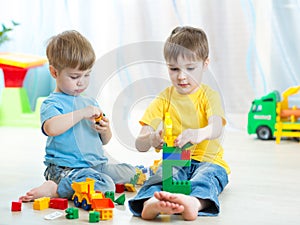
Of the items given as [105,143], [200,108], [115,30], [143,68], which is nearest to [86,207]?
[105,143]

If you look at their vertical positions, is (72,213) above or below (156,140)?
below

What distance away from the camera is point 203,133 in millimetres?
1209

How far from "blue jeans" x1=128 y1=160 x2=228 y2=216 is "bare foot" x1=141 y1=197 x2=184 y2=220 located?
0.04 meters

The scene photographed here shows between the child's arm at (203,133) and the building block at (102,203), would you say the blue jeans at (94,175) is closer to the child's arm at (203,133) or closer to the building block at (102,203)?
the building block at (102,203)

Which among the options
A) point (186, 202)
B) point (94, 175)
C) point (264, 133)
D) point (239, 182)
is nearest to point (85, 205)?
point (94, 175)

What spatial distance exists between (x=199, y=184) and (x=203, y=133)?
0.13 m

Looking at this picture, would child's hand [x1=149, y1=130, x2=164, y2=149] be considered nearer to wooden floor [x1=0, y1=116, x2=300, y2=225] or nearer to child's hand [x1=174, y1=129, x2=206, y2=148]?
child's hand [x1=174, y1=129, x2=206, y2=148]

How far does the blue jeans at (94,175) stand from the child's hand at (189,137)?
0.22 meters

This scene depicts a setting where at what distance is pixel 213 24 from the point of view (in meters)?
2.51

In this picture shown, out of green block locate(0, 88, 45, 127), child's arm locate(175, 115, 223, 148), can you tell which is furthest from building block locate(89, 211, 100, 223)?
green block locate(0, 88, 45, 127)

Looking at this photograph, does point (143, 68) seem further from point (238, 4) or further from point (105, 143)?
point (238, 4)

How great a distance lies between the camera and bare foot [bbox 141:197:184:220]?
3.28ft

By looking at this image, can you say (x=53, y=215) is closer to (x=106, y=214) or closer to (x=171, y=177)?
(x=106, y=214)

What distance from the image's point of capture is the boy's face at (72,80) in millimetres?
1266
